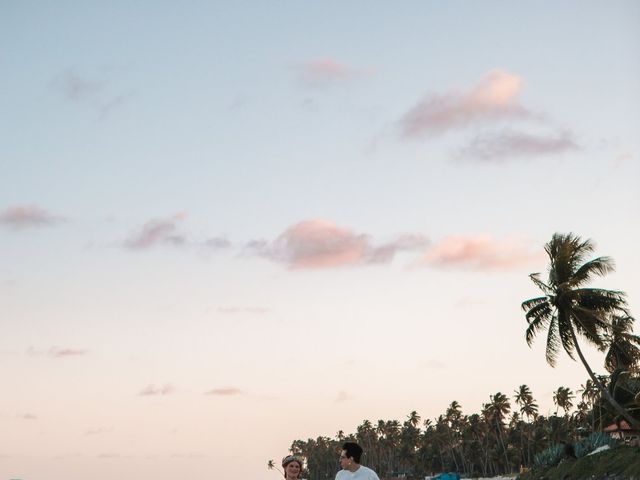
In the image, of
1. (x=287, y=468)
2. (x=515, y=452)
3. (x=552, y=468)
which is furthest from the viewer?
(x=515, y=452)

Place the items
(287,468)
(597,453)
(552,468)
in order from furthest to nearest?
(552,468)
(597,453)
(287,468)

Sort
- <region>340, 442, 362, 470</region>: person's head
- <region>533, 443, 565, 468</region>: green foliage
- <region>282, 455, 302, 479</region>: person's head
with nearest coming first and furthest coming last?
<region>282, 455, 302, 479</region>: person's head → <region>340, 442, 362, 470</region>: person's head → <region>533, 443, 565, 468</region>: green foliage

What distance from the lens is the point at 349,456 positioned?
31.4 feet

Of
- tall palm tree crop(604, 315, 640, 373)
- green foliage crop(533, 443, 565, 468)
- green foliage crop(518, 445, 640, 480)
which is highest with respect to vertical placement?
tall palm tree crop(604, 315, 640, 373)

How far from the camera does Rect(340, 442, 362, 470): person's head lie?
954cm

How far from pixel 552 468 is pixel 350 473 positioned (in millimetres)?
57037

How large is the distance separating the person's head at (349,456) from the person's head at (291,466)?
461mm

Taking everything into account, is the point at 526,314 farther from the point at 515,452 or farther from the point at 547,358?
the point at 515,452

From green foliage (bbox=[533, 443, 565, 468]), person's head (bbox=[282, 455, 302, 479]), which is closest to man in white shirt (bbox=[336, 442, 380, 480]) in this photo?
person's head (bbox=[282, 455, 302, 479])

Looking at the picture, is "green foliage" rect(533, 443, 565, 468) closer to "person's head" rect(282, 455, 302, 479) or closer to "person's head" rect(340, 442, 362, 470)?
"person's head" rect(340, 442, 362, 470)

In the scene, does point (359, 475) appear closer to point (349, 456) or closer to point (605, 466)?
point (349, 456)

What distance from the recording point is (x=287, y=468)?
370 inches

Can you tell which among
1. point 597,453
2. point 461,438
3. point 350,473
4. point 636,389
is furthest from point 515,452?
point 350,473

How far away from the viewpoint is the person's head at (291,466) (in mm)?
9305
